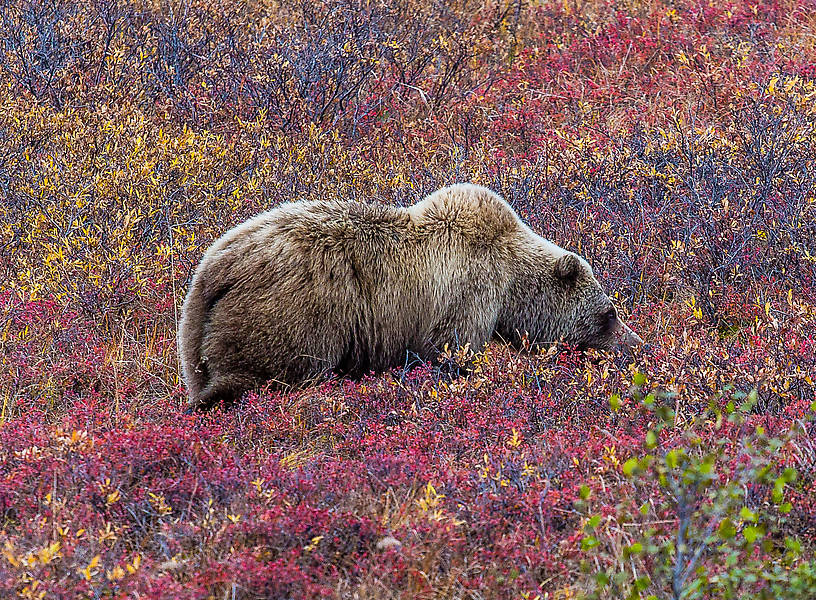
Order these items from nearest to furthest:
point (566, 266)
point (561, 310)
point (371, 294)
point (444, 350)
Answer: point (371, 294), point (444, 350), point (566, 266), point (561, 310)

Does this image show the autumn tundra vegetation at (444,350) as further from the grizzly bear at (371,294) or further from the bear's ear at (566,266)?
the bear's ear at (566,266)

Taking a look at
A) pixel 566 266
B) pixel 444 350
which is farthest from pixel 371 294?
pixel 566 266

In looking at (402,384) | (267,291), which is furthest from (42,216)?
(402,384)

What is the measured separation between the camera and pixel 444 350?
16.7 feet

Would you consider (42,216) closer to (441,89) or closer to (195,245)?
(195,245)

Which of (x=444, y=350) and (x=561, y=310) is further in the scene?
(x=561, y=310)

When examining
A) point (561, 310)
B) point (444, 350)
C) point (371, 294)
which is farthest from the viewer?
point (561, 310)

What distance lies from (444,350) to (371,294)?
548 mm

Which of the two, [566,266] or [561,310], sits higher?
[566,266]

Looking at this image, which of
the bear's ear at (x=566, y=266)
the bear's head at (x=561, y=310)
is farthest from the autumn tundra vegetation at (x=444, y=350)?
the bear's ear at (x=566, y=266)

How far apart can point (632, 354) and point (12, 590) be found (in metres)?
3.63

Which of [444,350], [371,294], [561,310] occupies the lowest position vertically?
[444,350]

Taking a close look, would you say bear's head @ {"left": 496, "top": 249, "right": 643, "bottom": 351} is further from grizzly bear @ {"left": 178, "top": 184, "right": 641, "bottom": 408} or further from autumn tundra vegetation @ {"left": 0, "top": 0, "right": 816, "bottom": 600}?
autumn tundra vegetation @ {"left": 0, "top": 0, "right": 816, "bottom": 600}

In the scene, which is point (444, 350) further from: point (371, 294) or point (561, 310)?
point (561, 310)
